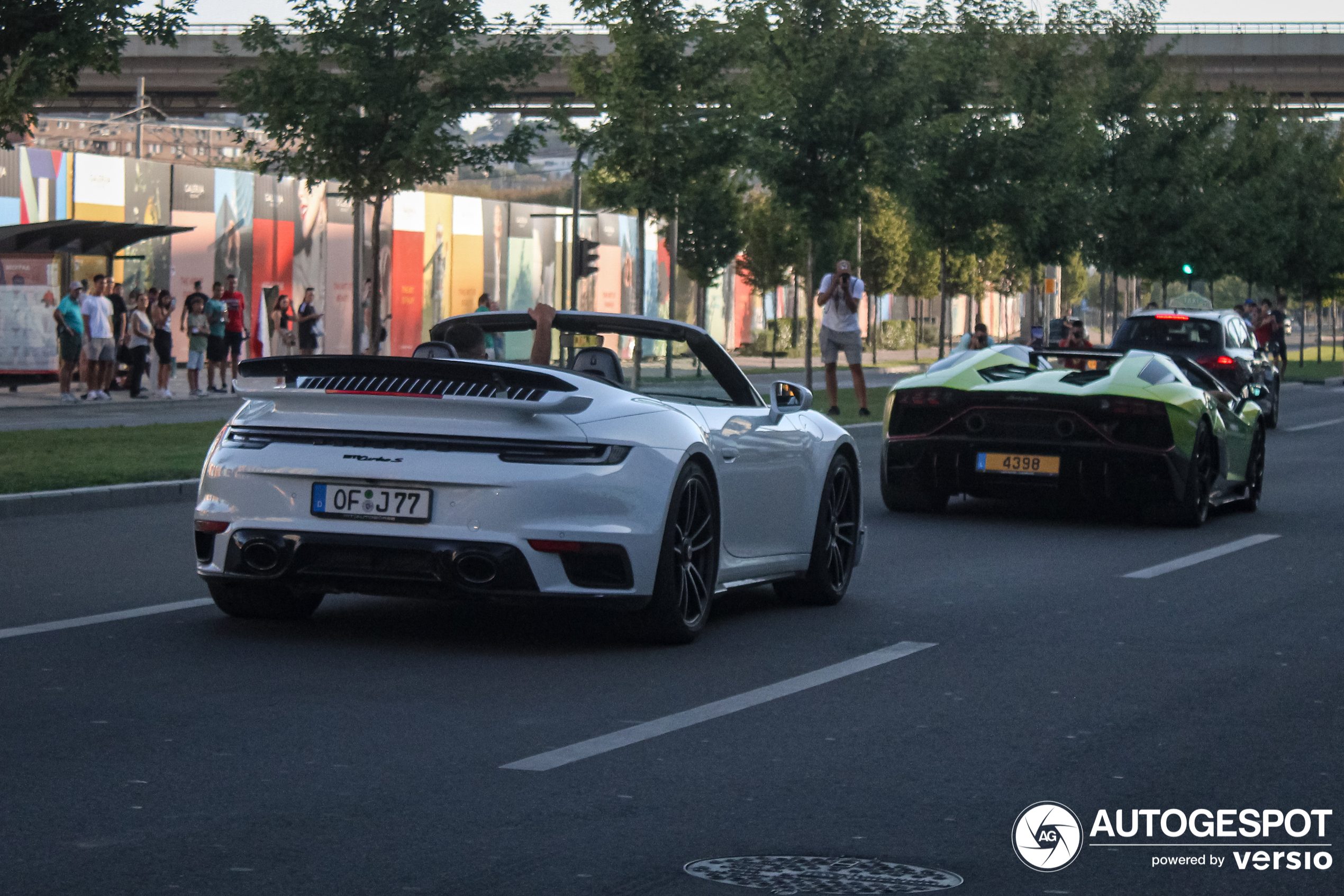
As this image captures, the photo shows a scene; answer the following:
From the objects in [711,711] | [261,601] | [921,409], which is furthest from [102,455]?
[711,711]

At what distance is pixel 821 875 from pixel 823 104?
86.8 feet

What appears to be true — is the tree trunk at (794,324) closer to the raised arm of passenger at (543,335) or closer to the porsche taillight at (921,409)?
the porsche taillight at (921,409)

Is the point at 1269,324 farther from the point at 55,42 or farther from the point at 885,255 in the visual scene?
the point at 55,42

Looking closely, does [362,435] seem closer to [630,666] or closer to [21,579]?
[630,666]

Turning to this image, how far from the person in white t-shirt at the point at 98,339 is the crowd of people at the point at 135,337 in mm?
10

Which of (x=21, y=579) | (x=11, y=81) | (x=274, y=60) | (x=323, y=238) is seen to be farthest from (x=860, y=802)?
(x=323, y=238)

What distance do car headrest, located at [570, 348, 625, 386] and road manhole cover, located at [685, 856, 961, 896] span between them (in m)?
4.05

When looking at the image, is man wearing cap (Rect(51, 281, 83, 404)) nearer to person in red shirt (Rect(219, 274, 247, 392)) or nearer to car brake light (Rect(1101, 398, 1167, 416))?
person in red shirt (Rect(219, 274, 247, 392))

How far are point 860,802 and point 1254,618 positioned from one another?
4418mm

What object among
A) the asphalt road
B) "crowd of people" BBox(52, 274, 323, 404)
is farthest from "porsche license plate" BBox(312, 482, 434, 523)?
"crowd of people" BBox(52, 274, 323, 404)

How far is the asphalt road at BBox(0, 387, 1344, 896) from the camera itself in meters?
4.61

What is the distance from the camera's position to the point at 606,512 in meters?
7.41

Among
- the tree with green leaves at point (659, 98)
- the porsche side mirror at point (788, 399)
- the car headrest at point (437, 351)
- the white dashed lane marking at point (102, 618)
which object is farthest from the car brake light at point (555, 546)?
the tree with green leaves at point (659, 98)

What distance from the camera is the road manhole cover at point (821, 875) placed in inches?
173
